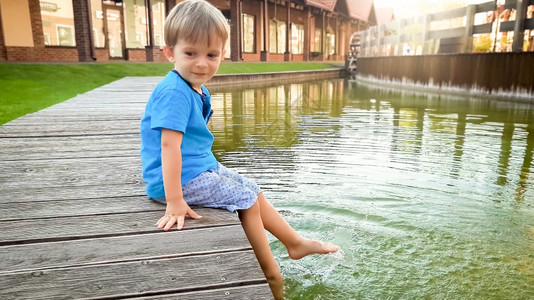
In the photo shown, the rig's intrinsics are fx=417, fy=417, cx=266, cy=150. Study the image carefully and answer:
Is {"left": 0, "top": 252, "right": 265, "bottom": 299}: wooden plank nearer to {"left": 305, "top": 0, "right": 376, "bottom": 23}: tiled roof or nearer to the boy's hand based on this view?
the boy's hand

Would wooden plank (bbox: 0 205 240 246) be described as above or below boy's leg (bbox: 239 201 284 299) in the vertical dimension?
above

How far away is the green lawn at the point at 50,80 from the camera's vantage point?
6.75 m

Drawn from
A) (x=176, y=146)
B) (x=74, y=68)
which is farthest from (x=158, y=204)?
(x=74, y=68)

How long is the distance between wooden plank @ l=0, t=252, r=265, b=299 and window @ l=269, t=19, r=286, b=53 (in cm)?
2455

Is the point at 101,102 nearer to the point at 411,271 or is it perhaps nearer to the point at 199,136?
the point at 199,136

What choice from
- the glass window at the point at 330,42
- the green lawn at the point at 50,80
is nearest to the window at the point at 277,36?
the glass window at the point at 330,42

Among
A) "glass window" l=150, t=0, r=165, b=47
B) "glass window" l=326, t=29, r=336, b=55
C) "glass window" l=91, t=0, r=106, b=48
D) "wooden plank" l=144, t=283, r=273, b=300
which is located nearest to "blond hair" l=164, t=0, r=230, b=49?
"wooden plank" l=144, t=283, r=273, b=300

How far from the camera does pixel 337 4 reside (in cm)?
3241

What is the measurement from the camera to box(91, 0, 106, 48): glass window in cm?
1728

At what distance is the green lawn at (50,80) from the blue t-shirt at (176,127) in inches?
169

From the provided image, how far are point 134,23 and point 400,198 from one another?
18.5m

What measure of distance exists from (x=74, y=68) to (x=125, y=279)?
13325mm

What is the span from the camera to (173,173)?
1.65m

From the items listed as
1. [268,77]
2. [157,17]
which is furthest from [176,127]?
[157,17]
